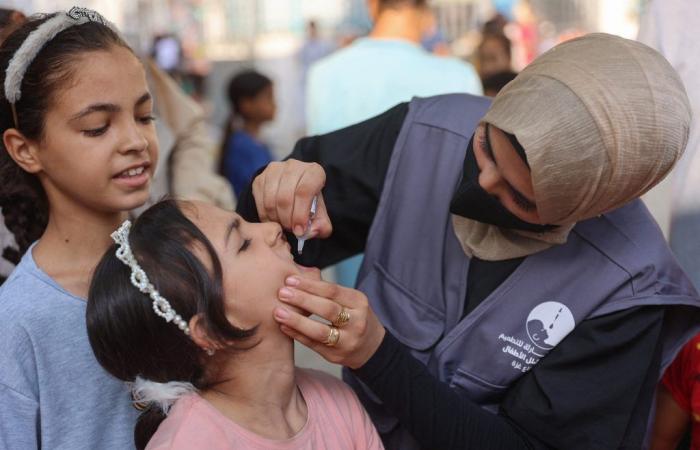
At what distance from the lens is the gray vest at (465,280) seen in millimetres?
1781

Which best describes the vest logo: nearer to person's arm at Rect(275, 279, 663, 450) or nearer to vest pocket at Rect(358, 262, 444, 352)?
person's arm at Rect(275, 279, 663, 450)

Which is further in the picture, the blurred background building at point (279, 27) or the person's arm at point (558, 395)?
the blurred background building at point (279, 27)

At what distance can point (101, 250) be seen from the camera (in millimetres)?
1993

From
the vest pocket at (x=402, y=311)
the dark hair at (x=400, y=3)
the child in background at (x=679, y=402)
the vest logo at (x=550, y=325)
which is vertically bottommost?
the child in background at (x=679, y=402)

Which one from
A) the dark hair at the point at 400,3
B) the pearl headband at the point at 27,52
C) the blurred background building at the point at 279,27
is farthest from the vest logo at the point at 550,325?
the blurred background building at the point at 279,27

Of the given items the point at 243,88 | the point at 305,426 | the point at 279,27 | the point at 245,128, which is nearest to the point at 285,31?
the point at 279,27

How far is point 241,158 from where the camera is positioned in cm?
Result: 512

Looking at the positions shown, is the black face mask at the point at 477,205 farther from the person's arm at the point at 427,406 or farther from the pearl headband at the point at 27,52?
the pearl headband at the point at 27,52

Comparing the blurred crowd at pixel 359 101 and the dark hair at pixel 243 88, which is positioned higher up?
the blurred crowd at pixel 359 101

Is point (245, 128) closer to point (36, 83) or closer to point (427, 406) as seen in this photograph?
point (36, 83)

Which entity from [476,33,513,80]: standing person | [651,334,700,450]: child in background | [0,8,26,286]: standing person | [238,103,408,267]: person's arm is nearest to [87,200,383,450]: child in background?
[238,103,408,267]: person's arm

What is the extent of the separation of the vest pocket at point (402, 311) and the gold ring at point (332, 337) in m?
0.37

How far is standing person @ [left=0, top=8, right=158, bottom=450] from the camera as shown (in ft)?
5.86

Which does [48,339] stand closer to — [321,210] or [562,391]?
[321,210]
